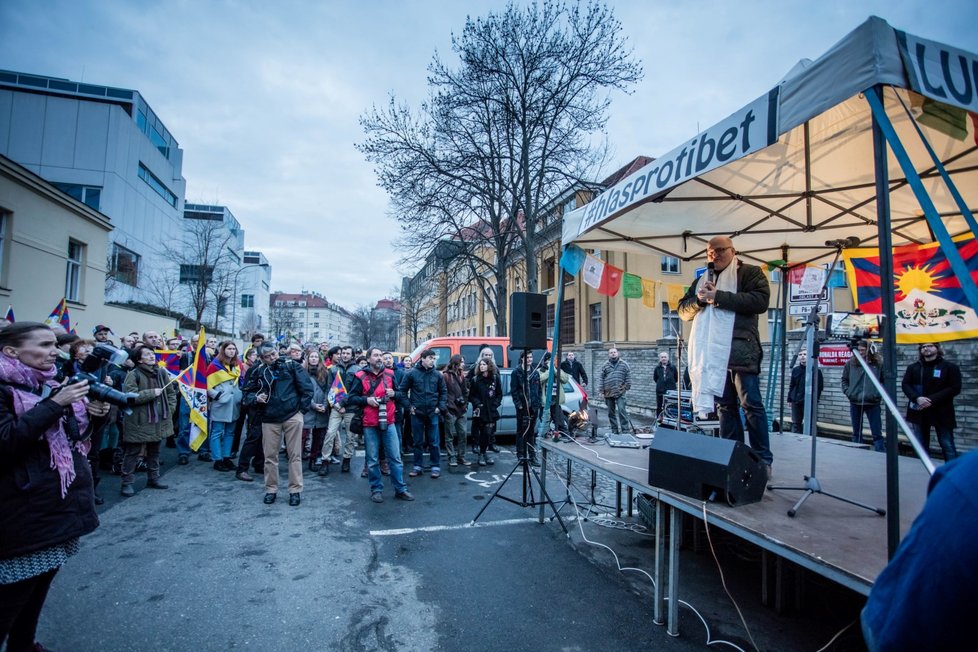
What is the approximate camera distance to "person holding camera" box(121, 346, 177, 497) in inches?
235

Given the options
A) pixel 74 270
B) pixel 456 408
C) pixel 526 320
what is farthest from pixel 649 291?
pixel 74 270

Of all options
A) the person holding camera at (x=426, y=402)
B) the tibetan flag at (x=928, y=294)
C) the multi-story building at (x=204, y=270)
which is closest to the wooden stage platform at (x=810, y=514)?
the tibetan flag at (x=928, y=294)

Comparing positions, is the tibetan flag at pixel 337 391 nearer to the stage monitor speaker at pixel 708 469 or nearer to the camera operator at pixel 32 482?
the camera operator at pixel 32 482

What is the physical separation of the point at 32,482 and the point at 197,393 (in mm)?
5453

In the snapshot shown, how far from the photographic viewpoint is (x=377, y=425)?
20.2 ft

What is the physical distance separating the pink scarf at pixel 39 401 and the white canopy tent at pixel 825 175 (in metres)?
4.00

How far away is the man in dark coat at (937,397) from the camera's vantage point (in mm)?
6375

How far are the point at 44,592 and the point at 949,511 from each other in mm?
3707

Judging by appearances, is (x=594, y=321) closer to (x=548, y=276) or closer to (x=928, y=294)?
(x=548, y=276)

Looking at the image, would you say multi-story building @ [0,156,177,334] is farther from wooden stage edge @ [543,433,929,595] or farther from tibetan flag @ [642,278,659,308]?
wooden stage edge @ [543,433,929,595]

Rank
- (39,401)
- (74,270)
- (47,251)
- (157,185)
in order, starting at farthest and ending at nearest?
1. (157,185)
2. (74,270)
3. (47,251)
4. (39,401)

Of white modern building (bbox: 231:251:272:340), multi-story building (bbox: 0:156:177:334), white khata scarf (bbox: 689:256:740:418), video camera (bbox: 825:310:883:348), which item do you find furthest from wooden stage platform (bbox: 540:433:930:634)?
white modern building (bbox: 231:251:272:340)

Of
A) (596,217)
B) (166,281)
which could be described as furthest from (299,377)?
(166,281)

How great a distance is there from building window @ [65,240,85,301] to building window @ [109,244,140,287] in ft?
35.7
